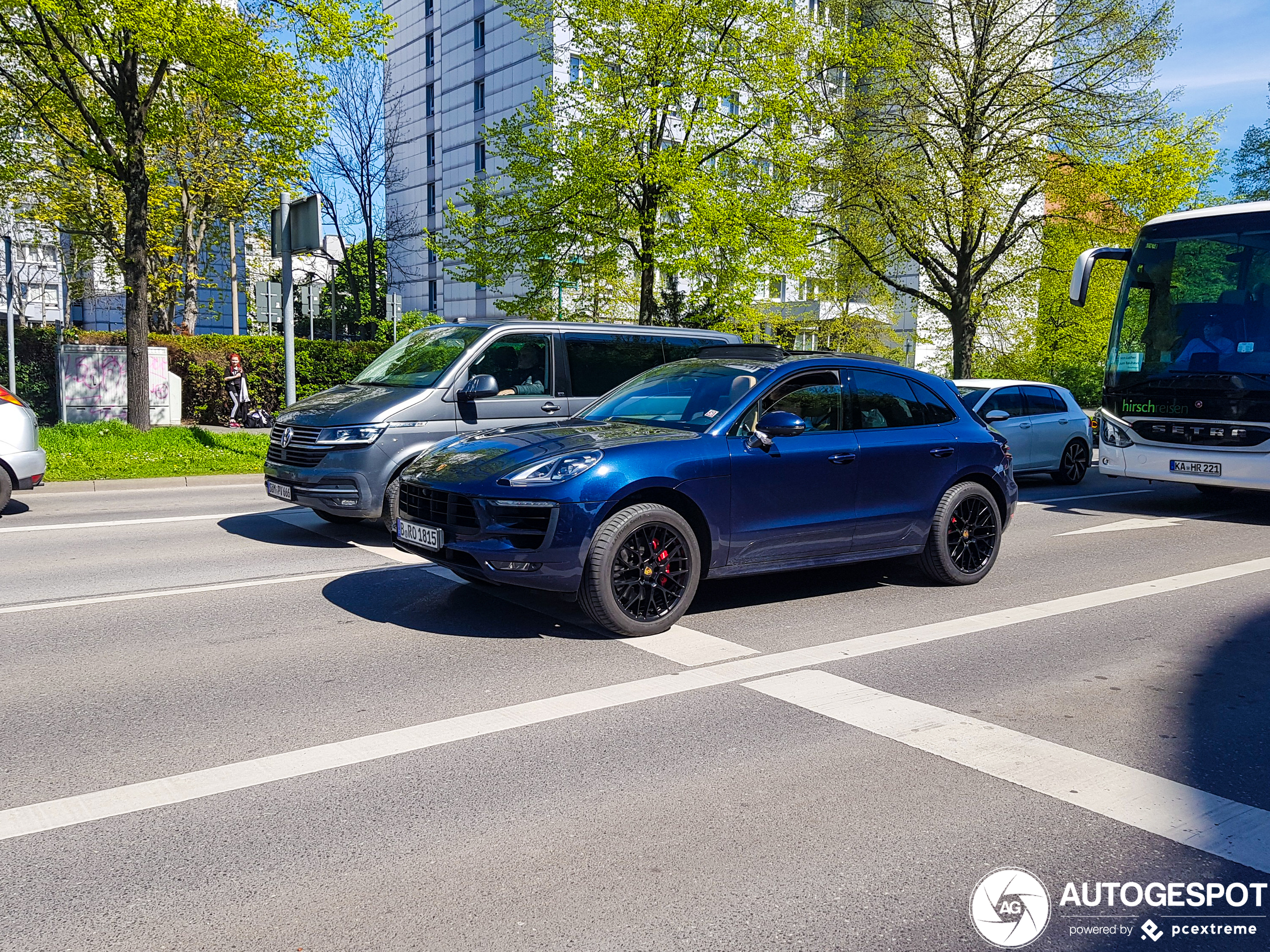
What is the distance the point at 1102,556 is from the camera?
29.6 ft

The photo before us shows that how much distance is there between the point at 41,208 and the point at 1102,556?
31958 mm

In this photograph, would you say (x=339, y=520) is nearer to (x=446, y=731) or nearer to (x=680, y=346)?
(x=680, y=346)

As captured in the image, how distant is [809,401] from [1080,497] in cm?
842

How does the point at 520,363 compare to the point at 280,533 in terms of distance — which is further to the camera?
the point at 520,363

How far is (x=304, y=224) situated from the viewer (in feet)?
49.5

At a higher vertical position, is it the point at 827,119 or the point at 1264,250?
the point at 827,119

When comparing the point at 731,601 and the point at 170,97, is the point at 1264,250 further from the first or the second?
the point at 170,97

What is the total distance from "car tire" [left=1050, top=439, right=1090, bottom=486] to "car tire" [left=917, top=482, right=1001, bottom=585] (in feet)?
26.9

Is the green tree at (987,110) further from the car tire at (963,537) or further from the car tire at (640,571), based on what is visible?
the car tire at (640,571)

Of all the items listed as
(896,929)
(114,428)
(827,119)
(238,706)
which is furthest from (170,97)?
(896,929)

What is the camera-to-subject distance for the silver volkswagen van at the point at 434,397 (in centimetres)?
868

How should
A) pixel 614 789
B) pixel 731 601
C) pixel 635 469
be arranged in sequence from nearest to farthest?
pixel 614 789, pixel 635 469, pixel 731 601

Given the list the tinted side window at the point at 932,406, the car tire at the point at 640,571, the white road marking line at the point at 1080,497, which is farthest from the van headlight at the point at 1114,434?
the car tire at the point at 640,571

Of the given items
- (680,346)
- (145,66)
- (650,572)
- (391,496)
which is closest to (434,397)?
(391,496)
